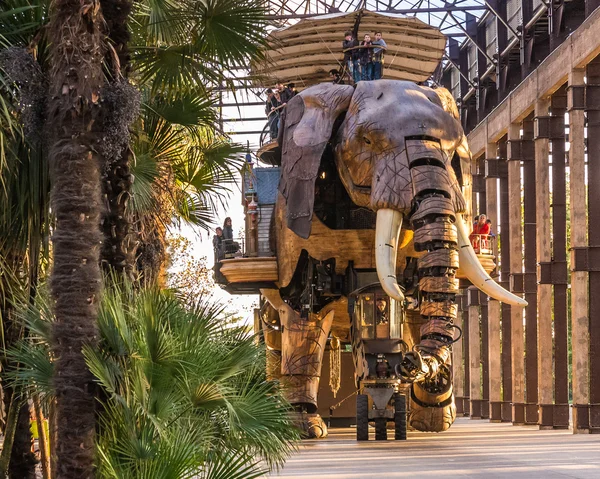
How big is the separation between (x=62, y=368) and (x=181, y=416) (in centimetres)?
125

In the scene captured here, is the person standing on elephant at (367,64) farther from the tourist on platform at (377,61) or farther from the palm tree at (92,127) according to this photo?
the palm tree at (92,127)

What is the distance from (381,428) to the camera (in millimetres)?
17438

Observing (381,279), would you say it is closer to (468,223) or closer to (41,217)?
(468,223)

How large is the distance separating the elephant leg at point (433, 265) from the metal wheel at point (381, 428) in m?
1.42

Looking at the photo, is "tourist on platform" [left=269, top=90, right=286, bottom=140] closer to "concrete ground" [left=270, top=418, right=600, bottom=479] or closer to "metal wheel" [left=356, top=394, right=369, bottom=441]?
"concrete ground" [left=270, top=418, right=600, bottom=479]

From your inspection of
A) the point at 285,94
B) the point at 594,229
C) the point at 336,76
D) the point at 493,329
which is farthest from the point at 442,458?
the point at 493,329

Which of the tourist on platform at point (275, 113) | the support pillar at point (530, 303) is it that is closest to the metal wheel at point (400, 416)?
the tourist on platform at point (275, 113)

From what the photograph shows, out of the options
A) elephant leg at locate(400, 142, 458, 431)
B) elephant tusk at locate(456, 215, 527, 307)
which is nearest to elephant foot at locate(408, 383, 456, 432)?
elephant leg at locate(400, 142, 458, 431)

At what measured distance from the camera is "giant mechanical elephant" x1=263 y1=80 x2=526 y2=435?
1493 centimetres

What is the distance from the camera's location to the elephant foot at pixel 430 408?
1781 cm

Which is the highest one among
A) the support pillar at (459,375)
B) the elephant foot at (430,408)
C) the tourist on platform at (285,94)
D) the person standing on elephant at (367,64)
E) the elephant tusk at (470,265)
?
the person standing on elephant at (367,64)

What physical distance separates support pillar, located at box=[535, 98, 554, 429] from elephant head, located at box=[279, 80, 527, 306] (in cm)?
1020

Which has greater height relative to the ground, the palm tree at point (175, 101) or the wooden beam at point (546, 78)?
the wooden beam at point (546, 78)

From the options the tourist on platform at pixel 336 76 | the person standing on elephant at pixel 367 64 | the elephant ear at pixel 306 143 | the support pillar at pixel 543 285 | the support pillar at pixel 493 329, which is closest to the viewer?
the elephant ear at pixel 306 143
